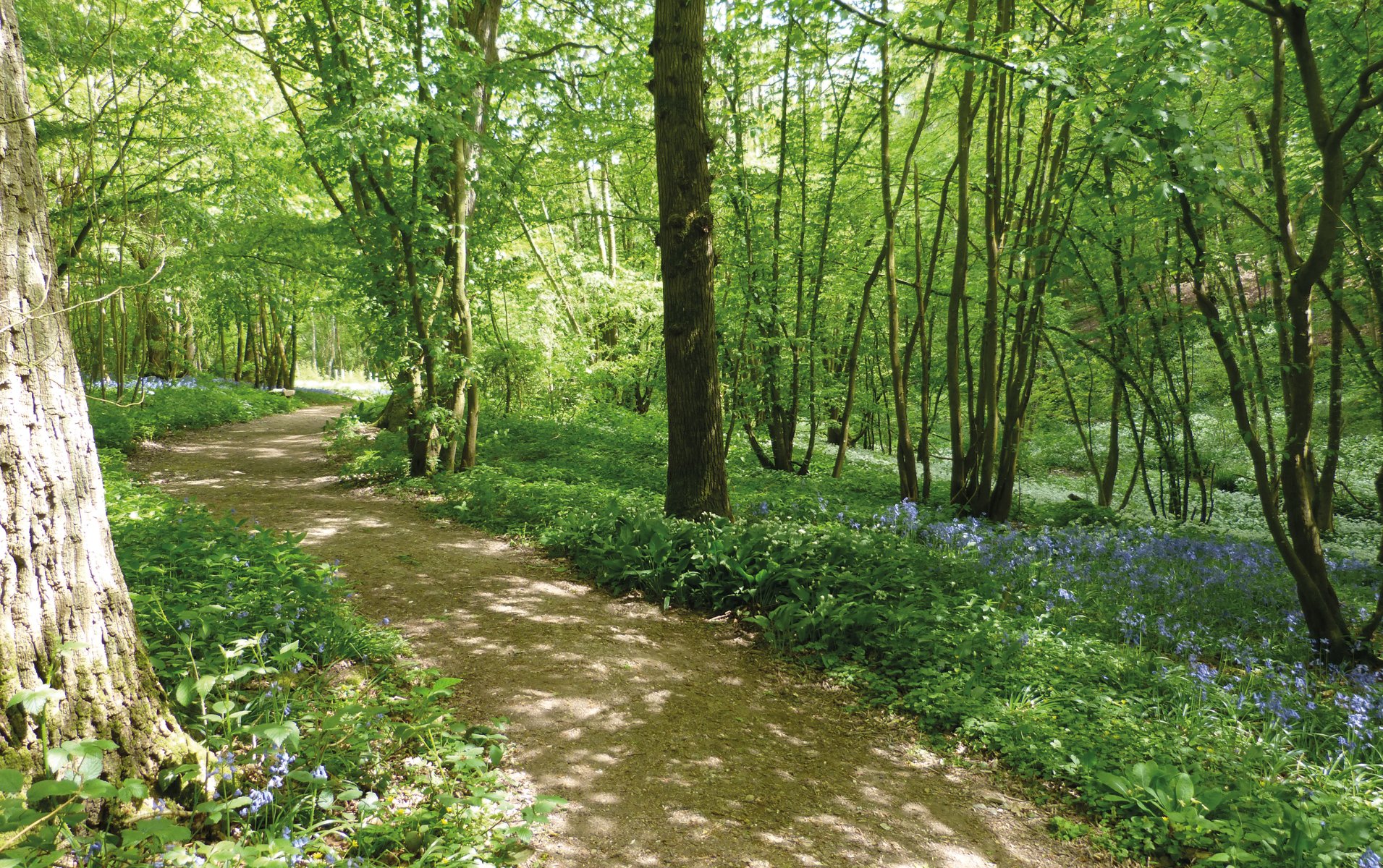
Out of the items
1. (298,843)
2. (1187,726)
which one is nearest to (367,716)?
(298,843)

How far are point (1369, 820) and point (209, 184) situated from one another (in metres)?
15.2

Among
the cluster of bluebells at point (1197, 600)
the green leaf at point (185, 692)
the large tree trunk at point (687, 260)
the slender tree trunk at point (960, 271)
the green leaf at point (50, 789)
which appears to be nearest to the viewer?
the green leaf at point (50, 789)

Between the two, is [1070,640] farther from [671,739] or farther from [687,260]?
[687,260]

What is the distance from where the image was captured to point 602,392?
46.4ft

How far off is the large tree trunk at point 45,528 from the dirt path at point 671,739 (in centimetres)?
161

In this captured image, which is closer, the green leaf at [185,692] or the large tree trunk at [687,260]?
the green leaf at [185,692]

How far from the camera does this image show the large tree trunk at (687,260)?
6.02m

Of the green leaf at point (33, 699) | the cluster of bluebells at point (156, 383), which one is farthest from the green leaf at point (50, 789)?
the cluster of bluebells at point (156, 383)

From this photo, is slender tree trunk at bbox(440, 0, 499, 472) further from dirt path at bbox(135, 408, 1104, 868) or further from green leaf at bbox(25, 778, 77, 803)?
green leaf at bbox(25, 778, 77, 803)

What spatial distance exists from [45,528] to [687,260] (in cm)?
491

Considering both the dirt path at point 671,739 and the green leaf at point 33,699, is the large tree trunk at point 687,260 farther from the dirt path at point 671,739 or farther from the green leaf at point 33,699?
the green leaf at point 33,699

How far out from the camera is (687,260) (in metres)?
6.13

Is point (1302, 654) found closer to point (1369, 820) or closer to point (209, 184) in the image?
point (1369, 820)

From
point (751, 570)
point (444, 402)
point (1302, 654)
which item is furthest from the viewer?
point (444, 402)
